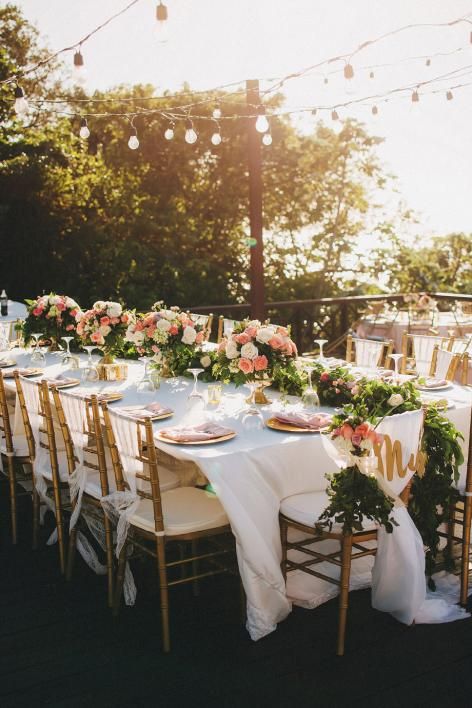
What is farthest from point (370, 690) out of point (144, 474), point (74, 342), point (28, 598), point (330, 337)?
point (330, 337)

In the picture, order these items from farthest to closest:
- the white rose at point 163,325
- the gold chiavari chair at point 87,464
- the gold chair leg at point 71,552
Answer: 1. the white rose at point 163,325
2. the gold chair leg at point 71,552
3. the gold chiavari chair at point 87,464

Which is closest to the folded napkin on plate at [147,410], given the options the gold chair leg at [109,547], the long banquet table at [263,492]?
the long banquet table at [263,492]

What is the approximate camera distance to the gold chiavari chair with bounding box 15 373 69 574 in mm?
4090

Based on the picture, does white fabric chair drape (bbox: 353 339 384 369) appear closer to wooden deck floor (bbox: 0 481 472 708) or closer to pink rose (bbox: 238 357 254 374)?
pink rose (bbox: 238 357 254 374)

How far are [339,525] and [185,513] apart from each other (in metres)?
0.69

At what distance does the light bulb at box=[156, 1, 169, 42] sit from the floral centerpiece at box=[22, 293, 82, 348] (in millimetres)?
2804

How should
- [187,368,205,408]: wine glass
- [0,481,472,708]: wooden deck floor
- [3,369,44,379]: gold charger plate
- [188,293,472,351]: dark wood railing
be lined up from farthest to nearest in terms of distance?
[188,293,472,351]: dark wood railing → [3,369,44,379]: gold charger plate → [187,368,205,408]: wine glass → [0,481,472,708]: wooden deck floor

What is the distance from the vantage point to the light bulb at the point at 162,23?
3.53m

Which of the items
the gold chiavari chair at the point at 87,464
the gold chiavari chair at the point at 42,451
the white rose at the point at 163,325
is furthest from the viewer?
the white rose at the point at 163,325

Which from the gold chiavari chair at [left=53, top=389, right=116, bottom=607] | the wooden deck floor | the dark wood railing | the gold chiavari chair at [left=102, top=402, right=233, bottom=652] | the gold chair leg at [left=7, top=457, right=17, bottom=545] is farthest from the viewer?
the dark wood railing

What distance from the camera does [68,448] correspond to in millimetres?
4012

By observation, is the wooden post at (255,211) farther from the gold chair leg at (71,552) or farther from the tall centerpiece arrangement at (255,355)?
the gold chair leg at (71,552)

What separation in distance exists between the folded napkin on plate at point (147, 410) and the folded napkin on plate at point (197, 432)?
33cm

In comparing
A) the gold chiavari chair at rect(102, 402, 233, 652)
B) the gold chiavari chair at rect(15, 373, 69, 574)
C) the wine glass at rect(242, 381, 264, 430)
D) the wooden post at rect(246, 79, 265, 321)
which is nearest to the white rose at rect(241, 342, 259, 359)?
the wine glass at rect(242, 381, 264, 430)
